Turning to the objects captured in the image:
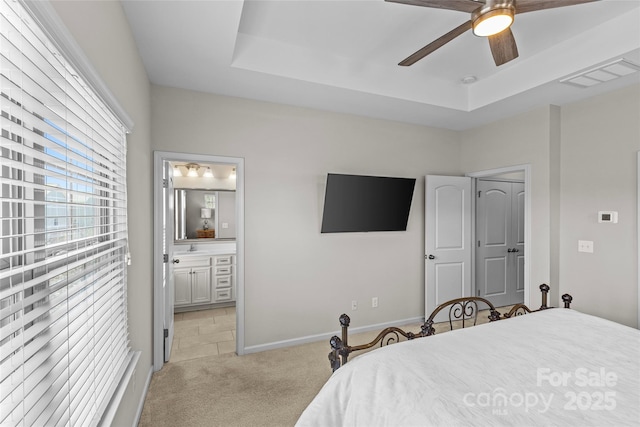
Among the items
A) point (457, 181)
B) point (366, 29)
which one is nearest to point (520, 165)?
point (457, 181)

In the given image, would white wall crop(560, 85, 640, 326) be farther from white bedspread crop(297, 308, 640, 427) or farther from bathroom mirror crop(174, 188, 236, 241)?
bathroom mirror crop(174, 188, 236, 241)

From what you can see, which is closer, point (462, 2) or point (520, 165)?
point (462, 2)

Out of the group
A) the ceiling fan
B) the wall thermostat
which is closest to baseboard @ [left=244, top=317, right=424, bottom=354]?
the wall thermostat

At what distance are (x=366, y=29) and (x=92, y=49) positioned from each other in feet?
6.36

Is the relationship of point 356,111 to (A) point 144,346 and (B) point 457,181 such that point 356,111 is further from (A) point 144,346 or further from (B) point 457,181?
(A) point 144,346

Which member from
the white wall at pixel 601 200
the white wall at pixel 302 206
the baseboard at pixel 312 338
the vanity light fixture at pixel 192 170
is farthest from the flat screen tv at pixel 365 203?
the vanity light fixture at pixel 192 170

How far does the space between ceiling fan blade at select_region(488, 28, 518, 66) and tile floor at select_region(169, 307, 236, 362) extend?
11.3 ft

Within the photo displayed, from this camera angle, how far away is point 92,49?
1312 millimetres

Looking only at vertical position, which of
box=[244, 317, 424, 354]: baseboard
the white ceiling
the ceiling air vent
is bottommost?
box=[244, 317, 424, 354]: baseboard

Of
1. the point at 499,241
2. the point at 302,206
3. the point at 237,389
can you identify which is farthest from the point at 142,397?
the point at 499,241

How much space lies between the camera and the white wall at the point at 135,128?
1.29 m

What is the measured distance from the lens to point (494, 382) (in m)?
1.36

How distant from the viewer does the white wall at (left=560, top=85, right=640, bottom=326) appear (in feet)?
9.39

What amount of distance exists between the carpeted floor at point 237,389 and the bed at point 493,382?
966 millimetres
